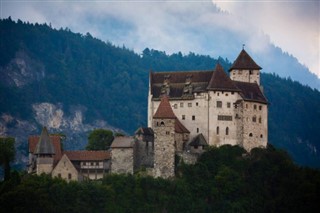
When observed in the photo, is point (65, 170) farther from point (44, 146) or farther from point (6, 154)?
point (6, 154)

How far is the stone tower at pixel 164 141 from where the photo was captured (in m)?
120

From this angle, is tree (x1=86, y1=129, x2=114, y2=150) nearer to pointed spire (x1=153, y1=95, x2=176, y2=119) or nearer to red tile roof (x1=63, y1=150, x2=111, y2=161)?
red tile roof (x1=63, y1=150, x2=111, y2=161)

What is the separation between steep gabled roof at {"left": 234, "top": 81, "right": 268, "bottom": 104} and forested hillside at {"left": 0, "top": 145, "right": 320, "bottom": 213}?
6182 millimetres

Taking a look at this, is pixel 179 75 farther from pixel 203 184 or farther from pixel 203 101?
pixel 203 184

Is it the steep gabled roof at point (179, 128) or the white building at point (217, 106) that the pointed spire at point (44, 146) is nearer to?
the white building at point (217, 106)

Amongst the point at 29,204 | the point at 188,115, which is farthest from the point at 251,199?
the point at 29,204

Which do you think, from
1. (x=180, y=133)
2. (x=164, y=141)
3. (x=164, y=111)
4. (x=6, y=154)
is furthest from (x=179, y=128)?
(x=6, y=154)

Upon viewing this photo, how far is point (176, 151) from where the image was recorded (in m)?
122

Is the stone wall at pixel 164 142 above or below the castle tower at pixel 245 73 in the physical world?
below

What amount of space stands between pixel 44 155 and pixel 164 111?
15052mm

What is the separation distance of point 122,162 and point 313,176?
23.8 meters

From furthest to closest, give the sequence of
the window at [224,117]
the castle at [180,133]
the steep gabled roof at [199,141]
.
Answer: the window at [224,117]
the steep gabled roof at [199,141]
the castle at [180,133]

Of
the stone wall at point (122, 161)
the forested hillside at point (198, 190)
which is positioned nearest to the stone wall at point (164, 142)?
the forested hillside at point (198, 190)

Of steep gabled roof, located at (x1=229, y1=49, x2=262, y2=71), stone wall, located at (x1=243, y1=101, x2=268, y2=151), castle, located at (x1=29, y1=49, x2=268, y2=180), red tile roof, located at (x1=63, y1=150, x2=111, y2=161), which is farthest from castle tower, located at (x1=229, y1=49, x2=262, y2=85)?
red tile roof, located at (x1=63, y1=150, x2=111, y2=161)
